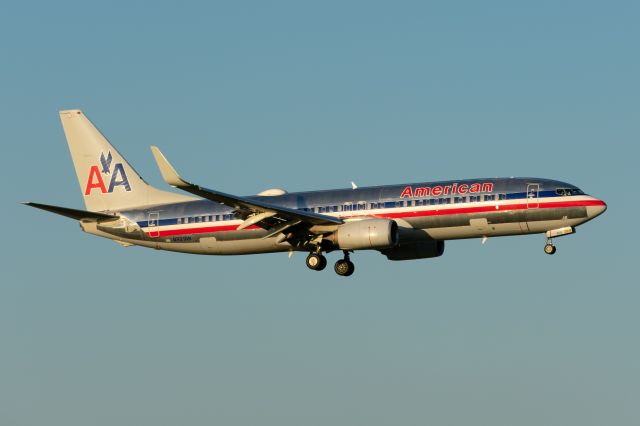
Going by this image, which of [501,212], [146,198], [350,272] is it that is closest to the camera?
[501,212]

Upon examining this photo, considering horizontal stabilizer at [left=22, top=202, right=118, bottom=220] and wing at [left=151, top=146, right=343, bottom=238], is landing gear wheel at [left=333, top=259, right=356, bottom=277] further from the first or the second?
horizontal stabilizer at [left=22, top=202, right=118, bottom=220]

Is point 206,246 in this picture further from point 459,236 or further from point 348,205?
point 459,236

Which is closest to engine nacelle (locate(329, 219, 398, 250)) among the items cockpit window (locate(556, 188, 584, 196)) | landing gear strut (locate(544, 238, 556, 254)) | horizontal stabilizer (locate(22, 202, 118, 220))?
landing gear strut (locate(544, 238, 556, 254))

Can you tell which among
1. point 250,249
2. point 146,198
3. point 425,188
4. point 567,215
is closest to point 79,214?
point 146,198

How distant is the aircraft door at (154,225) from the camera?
2906 inches

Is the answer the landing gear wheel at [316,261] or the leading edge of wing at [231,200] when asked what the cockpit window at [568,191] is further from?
the landing gear wheel at [316,261]

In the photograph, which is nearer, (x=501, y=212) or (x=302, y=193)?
(x=501, y=212)

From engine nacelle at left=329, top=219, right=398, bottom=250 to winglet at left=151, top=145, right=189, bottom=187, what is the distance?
33.4ft

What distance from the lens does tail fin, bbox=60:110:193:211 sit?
76.3m

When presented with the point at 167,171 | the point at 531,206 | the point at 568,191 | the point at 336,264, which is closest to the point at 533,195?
the point at 531,206

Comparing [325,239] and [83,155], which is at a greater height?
[83,155]

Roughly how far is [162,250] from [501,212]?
21060 millimetres

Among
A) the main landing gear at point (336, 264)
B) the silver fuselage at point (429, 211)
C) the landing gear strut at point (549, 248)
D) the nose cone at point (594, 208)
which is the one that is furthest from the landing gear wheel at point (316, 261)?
the nose cone at point (594, 208)

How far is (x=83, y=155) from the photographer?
78.6m
